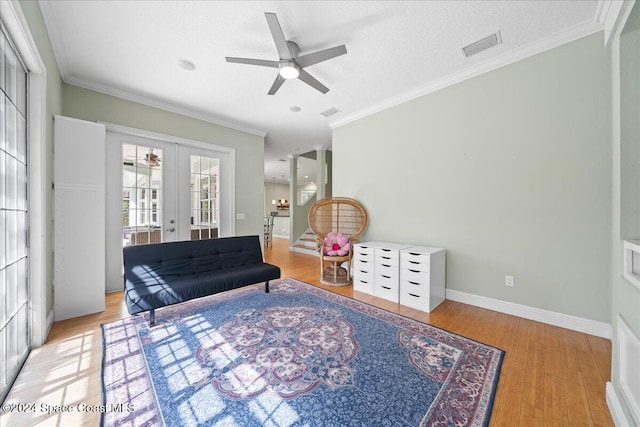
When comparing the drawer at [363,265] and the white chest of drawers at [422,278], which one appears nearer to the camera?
the white chest of drawers at [422,278]

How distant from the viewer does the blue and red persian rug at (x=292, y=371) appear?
1.30 metres

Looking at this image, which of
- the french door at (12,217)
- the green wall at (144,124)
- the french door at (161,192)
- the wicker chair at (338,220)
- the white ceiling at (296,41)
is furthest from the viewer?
the wicker chair at (338,220)

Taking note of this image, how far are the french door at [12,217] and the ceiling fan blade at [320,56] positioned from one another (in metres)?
2.00

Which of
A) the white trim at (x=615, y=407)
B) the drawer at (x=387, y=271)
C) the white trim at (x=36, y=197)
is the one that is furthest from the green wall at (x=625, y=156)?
the white trim at (x=36, y=197)

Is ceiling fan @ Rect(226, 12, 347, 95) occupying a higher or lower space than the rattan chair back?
higher

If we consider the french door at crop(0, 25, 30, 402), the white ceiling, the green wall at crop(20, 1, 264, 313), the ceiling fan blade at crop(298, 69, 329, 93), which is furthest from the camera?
the ceiling fan blade at crop(298, 69, 329, 93)

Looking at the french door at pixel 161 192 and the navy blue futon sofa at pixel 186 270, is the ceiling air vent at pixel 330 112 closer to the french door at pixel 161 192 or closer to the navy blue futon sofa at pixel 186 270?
the french door at pixel 161 192

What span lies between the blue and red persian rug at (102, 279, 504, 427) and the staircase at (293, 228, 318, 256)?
366 centimetres

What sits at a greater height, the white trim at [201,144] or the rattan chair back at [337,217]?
the white trim at [201,144]

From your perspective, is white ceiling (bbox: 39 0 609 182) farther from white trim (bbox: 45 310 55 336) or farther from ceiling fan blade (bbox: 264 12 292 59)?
white trim (bbox: 45 310 55 336)

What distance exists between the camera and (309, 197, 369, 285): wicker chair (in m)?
3.93

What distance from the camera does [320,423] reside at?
124 centimetres

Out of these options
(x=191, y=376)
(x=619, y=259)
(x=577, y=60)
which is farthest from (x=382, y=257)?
(x=577, y=60)

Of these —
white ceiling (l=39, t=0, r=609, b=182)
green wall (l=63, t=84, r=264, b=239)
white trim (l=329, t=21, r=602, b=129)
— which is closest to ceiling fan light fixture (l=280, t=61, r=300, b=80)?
white ceiling (l=39, t=0, r=609, b=182)
